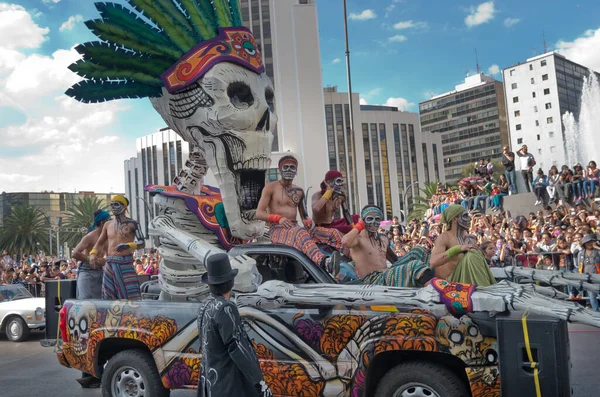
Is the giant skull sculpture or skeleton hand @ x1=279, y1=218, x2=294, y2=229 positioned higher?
the giant skull sculpture

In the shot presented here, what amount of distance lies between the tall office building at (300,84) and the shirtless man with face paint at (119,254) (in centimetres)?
5231

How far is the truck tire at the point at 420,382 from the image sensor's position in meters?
3.96

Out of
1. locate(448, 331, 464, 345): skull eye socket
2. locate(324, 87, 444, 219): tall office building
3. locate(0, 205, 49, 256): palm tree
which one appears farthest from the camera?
locate(324, 87, 444, 219): tall office building

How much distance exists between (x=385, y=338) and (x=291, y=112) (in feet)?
190

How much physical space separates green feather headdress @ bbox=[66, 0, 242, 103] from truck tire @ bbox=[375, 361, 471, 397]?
148 inches

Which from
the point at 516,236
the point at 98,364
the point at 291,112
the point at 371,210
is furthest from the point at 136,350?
the point at 291,112

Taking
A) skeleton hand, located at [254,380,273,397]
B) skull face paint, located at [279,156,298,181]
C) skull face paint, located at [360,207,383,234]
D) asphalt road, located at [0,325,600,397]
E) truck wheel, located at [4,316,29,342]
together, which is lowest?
asphalt road, located at [0,325,600,397]

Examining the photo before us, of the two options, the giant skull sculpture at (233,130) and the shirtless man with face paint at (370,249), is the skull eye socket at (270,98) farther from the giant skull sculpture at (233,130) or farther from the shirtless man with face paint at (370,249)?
the shirtless man with face paint at (370,249)

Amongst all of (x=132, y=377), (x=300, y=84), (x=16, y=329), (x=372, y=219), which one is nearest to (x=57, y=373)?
(x=132, y=377)

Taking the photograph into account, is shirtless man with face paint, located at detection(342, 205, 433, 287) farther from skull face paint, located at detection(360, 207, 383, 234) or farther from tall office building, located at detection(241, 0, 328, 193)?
tall office building, located at detection(241, 0, 328, 193)

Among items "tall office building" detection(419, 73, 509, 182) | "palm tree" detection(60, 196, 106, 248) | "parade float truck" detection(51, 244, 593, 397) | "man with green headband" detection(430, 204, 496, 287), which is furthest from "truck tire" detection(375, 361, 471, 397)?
"tall office building" detection(419, 73, 509, 182)

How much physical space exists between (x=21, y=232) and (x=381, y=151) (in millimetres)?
50865

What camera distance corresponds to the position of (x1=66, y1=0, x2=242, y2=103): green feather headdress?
592 centimetres

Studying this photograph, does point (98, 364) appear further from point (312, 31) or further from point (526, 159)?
point (312, 31)
